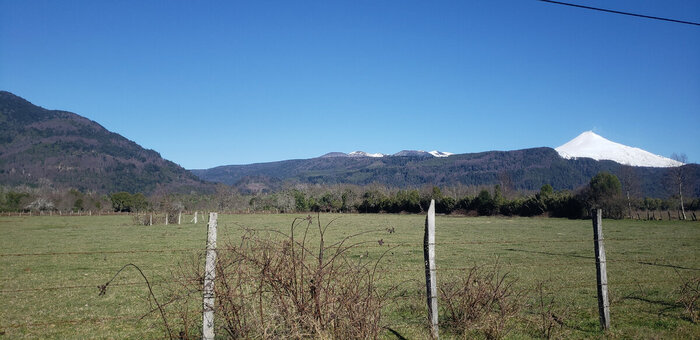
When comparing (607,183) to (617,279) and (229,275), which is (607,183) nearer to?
(617,279)

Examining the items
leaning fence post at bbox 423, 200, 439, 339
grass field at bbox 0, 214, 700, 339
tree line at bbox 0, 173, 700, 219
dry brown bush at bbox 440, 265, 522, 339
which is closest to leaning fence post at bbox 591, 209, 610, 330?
grass field at bbox 0, 214, 700, 339

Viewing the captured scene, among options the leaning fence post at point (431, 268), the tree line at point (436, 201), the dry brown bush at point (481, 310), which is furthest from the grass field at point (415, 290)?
the tree line at point (436, 201)

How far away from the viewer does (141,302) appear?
35.3ft

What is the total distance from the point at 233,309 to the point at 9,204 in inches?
4337

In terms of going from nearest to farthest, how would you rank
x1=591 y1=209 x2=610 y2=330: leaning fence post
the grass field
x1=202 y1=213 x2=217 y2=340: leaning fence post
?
x1=202 y1=213 x2=217 y2=340: leaning fence post < x1=591 y1=209 x2=610 y2=330: leaning fence post < the grass field

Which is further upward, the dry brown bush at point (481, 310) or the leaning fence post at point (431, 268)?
the leaning fence post at point (431, 268)

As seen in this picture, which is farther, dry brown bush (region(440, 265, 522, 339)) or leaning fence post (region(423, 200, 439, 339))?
dry brown bush (region(440, 265, 522, 339))

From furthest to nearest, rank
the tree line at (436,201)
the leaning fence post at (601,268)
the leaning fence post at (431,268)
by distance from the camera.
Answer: the tree line at (436,201) → the leaning fence post at (601,268) → the leaning fence post at (431,268)

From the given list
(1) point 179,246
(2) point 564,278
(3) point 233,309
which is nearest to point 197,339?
(3) point 233,309

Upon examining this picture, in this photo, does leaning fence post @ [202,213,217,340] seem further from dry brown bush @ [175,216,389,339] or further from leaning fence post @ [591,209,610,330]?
leaning fence post @ [591,209,610,330]

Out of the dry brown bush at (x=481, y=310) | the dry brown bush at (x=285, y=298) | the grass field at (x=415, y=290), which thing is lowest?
the grass field at (x=415, y=290)

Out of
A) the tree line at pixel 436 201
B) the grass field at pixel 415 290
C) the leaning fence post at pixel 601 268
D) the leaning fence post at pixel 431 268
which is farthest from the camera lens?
the tree line at pixel 436 201

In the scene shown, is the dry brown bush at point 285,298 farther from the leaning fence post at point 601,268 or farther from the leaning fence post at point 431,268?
the leaning fence post at point 601,268

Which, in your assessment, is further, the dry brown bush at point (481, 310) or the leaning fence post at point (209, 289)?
the dry brown bush at point (481, 310)
